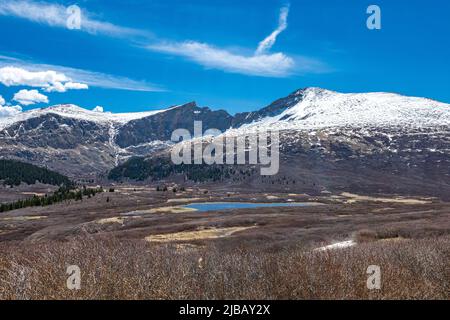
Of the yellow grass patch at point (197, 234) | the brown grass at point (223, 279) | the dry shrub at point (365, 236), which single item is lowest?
the yellow grass patch at point (197, 234)

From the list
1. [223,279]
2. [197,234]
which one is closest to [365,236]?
[197,234]

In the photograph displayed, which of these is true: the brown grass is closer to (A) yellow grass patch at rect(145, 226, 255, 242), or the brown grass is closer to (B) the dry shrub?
(B) the dry shrub

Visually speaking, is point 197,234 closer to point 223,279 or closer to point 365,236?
point 365,236

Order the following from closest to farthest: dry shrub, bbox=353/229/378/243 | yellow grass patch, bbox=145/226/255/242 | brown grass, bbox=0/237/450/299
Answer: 1. brown grass, bbox=0/237/450/299
2. dry shrub, bbox=353/229/378/243
3. yellow grass patch, bbox=145/226/255/242

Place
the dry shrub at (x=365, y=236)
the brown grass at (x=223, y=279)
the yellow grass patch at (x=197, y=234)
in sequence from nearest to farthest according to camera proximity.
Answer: the brown grass at (x=223, y=279), the dry shrub at (x=365, y=236), the yellow grass patch at (x=197, y=234)

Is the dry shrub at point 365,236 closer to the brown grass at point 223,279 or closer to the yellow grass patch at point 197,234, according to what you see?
the yellow grass patch at point 197,234

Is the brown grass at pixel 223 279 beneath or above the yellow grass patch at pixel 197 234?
above

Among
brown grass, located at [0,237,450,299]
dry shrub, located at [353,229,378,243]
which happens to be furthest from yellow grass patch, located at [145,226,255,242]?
brown grass, located at [0,237,450,299]

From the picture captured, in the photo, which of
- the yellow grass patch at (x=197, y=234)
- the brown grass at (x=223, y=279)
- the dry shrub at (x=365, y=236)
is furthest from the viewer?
the yellow grass patch at (x=197, y=234)

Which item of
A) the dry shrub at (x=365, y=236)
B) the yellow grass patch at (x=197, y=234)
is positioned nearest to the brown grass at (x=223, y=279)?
the dry shrub at (x=365, y=236)

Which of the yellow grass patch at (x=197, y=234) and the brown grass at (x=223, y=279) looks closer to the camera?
the brown grass at (x=223, y=279)
